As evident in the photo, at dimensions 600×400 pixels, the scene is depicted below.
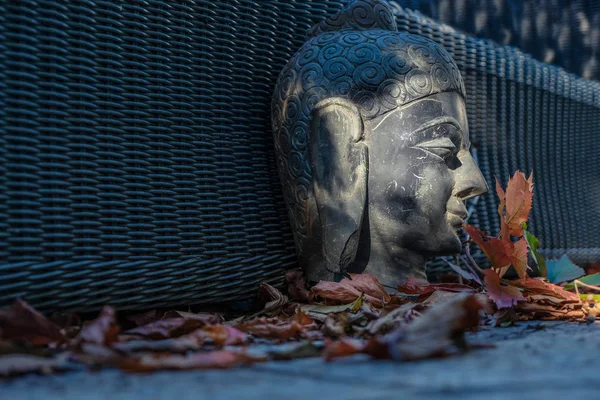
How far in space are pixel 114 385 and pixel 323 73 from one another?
120cm

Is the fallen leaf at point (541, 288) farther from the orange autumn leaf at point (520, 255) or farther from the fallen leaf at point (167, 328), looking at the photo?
the fallen leaf at point (167, 328)

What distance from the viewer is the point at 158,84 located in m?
1.81

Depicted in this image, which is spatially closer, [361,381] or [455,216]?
[361,381]

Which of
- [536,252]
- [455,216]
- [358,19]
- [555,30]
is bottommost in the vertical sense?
[536,252]

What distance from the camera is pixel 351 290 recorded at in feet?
5.67

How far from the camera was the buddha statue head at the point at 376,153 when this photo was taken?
1843 mm

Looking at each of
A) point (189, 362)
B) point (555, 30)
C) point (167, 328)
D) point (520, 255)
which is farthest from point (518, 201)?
point (555, 30)

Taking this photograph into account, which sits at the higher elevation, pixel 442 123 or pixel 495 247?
pixel 442 123

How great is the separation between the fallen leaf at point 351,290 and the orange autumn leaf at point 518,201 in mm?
361

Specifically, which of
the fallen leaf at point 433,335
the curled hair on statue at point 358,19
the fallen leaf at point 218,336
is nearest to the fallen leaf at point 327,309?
the fallen leaf at point 218,336

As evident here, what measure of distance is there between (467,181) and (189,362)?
3.82ft

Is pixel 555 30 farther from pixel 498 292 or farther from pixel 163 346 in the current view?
pixel 163 346

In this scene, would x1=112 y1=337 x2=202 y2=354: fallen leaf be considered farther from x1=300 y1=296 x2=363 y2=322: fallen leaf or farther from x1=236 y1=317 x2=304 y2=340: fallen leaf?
x1=300 y1=296 x2=363 y2=322: fallen leaf

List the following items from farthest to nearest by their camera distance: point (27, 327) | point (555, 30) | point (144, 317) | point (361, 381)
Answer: point (555, 30) < point (144, 317) < point (27, 327) < point (361, 381)
